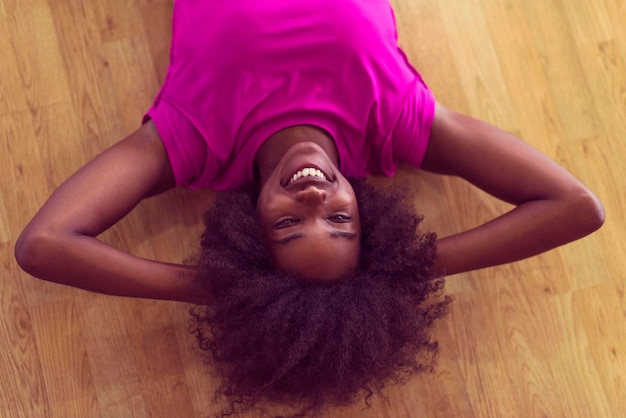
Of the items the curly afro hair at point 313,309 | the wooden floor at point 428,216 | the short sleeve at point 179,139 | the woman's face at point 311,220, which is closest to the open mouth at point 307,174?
the woman's face at point 311,220

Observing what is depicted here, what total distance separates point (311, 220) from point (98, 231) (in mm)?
442

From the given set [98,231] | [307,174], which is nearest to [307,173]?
[307,174]

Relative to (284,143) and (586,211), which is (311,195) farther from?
(586,211)

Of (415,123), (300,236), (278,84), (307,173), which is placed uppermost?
(278,84)

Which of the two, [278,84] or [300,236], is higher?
[278,84]

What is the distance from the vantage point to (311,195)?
1.09m

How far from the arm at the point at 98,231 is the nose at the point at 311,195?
31cm

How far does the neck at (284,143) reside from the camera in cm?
130

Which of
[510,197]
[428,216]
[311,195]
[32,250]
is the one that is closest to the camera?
[311,195]

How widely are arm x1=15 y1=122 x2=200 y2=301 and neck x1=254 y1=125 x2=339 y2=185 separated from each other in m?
0.20

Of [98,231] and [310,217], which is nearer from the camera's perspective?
[310,217]

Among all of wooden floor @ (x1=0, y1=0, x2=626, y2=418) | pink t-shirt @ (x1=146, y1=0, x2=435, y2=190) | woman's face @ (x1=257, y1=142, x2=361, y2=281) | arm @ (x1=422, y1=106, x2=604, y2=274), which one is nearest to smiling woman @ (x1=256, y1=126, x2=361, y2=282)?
woman's face @ (x1=257, y1=142, x2=361, y2=281)

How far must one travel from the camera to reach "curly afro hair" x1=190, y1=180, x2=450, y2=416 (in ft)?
3.68

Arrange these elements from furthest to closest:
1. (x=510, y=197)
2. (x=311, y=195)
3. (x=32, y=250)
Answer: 1. (x=510, y=197)
2. (x=32, y=250)
3. (x=311, y=195)
